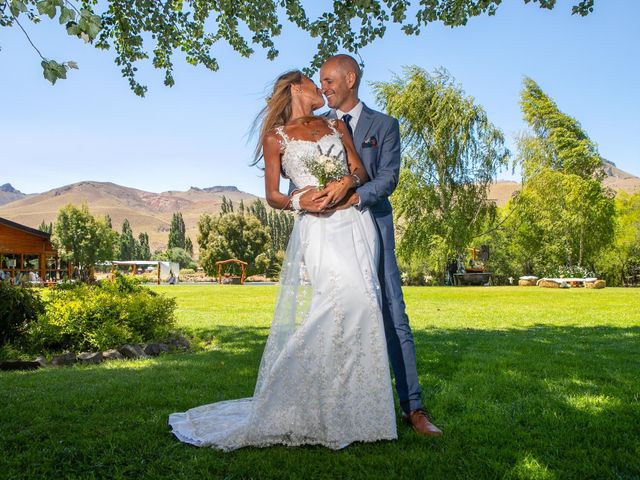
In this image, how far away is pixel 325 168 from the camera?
12.2 feet

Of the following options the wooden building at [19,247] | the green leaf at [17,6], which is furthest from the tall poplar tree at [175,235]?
the green leaf at [17,6]

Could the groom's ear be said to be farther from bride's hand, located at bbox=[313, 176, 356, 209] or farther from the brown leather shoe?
the brown leather shoe

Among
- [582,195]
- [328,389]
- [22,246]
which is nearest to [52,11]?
[328,389]

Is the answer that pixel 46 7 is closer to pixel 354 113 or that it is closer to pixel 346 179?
pixel 346 179

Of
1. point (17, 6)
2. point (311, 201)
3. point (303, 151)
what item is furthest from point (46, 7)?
point (311, 201)

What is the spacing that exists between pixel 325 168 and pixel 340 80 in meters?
0.80

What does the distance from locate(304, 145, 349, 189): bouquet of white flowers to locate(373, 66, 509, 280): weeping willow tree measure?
1230 inches

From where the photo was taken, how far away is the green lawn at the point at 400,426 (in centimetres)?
319

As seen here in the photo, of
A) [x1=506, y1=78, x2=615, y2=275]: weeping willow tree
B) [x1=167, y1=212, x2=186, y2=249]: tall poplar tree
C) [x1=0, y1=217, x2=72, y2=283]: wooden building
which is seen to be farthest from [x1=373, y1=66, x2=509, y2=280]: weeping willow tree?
[x1=167, y1=212, x2=186, y2=249]: tall poplar tree

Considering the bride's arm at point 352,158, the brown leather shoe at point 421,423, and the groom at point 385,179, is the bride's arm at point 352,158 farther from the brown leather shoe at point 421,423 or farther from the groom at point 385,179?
the brown leather shoe at point 421,423

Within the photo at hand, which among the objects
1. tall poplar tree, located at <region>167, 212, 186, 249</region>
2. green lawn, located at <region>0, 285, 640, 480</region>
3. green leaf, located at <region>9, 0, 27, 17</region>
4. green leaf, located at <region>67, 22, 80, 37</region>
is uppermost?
tall poplar tree, located at <region>167, 212, 186, 249</region>

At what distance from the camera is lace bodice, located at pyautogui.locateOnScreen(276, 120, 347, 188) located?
12.8 feet

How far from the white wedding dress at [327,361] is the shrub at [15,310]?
617cm

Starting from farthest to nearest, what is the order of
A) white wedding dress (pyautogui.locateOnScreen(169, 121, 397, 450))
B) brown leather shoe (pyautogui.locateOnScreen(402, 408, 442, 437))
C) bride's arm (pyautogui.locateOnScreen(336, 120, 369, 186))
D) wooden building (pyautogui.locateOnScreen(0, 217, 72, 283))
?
wooden building (pyautogui.locateOnScreen(0, 217, 72, 283)) → bride's arm (pyautogui.locateOnScreen(336, 120, 369, 186)) → brown leather shoe (pyautogui.locateOnScreen(402, 408, 442, 437)) → white wedding dress (pyautogui.locateOnScreen(169, 121, 397, 450))
